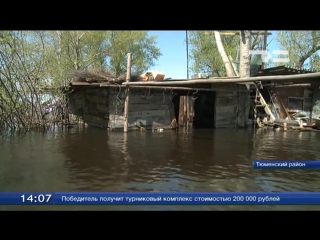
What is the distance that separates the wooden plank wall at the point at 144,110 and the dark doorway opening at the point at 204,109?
6.89 feet

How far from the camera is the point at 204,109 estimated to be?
46.1 ft

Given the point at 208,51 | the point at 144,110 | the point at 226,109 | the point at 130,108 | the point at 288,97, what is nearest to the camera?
the point at 130,108

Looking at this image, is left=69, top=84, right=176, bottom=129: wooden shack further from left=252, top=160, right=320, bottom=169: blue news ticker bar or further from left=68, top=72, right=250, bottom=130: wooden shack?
left=252, top=160, right=320, bottom=169: blue news ticker bar

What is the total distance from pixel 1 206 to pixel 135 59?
17.6m

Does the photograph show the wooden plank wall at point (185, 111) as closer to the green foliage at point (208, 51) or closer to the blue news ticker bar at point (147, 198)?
the green foliage at point (208, 51)

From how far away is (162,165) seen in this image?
5.99 meters

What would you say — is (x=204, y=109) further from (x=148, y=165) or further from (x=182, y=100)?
(x=148, y=165)

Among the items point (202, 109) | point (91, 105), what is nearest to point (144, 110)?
point (91, 105)

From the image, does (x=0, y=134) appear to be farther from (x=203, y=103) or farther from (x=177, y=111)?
(x=203, y=103)

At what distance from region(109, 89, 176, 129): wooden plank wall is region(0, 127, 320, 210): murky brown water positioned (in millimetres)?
1613

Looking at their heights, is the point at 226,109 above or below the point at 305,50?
below

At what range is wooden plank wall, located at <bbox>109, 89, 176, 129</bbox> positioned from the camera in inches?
433

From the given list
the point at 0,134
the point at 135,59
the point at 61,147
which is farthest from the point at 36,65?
the point at 135,59

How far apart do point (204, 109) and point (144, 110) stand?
11.7ft
